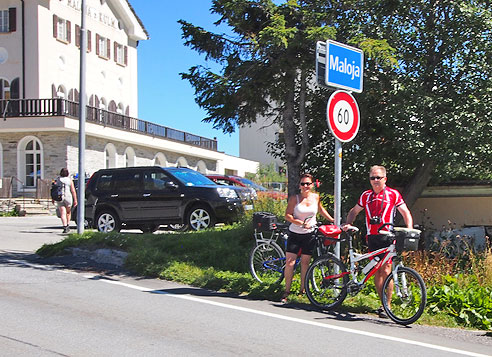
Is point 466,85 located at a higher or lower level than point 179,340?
higher

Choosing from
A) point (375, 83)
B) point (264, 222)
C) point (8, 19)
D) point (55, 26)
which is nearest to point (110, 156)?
point (55, 26)

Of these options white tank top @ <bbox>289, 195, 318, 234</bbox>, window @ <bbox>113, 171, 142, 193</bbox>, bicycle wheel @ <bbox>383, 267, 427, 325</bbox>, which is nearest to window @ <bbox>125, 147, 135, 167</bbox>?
window @ <bbox>113, 171, 142, 193</bbox>

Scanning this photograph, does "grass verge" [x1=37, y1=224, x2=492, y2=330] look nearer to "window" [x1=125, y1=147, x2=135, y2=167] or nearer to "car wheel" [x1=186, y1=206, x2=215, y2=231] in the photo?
"car wheel" [x1=186, y1=206, x2=215, y2=231]

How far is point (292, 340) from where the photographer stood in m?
6.38

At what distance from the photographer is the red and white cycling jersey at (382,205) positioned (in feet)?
25.3

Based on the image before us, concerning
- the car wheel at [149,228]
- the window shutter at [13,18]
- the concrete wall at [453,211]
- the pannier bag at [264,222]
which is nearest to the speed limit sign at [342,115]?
the pannier bag at [264,222]

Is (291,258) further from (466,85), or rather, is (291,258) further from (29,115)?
(29,115)

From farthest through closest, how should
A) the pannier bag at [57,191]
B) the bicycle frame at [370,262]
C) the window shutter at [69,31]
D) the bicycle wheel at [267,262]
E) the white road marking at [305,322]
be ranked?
1. the window shutter at [69,31]
2. the pannier bag at [57,191]
3. the bicycle wheel at [267,262]
4. the bicycle frame at [370,262]
5. the white road marking at [305,322]

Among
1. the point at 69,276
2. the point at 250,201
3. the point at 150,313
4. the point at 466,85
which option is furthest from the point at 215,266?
the point at 466,85

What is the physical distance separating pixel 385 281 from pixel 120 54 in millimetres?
39051

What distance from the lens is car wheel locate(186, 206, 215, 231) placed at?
597 inches

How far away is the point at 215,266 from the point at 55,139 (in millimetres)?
23849

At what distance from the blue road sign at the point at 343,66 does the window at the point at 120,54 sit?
119 ft

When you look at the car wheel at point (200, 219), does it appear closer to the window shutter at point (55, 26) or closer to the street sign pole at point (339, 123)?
the street sign pole at point (339, 123)
